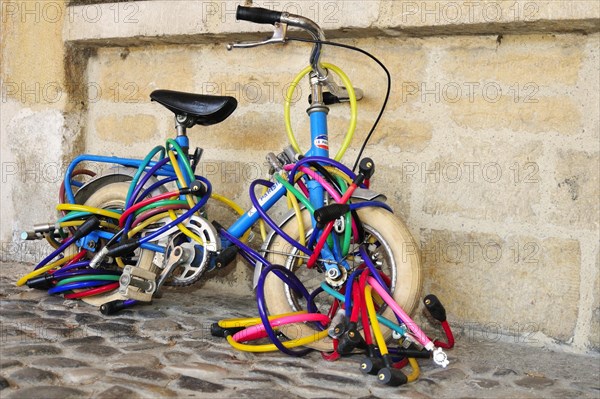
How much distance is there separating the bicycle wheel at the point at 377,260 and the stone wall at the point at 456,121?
41 centimetres

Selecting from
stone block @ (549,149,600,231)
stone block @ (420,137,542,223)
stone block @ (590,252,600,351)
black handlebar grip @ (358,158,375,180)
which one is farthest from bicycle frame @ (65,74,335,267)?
stone block @ (590,252,600,351)

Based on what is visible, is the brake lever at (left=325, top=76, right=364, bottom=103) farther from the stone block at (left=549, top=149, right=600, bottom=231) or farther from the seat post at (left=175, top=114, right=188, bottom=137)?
the stone block at (left=549, top=149, right=600, bottom=231)

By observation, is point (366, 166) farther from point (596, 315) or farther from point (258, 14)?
point (596, 315)

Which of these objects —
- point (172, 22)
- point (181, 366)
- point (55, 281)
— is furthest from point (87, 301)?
point (172, 22)

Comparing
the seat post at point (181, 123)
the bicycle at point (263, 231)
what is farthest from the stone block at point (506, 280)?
the seat post at point (181, 123)

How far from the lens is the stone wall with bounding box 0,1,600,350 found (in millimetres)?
2631

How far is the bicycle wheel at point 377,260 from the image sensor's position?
2385 mm

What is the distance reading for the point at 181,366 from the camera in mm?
2197

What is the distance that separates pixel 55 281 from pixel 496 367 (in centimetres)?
168

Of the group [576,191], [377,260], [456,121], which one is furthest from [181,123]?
[576,191]

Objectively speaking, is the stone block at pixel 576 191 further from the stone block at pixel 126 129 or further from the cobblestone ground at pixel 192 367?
the stone block at pixel 126 129

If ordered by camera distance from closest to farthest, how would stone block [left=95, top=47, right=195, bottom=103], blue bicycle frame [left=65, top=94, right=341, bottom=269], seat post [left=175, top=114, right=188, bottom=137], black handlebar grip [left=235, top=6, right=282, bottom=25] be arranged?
black handlebar grip [left=235, top=6, right=282, bottom=25] → blue bicycle frame [left=65, top=94, right=341, bottom=269] → seat post [left=175, top=114, right=188, bottom=137] → stone block [left=95, top=47, right=195, bottom=103]

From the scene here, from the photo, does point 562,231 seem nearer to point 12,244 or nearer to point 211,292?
point 211,292

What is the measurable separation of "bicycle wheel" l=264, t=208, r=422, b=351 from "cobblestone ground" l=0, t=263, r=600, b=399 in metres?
0.18
